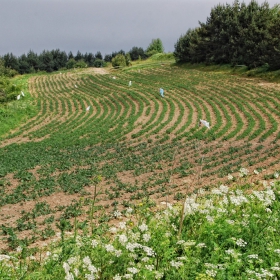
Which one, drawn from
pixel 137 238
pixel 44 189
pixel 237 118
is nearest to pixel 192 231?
pixel 137 238

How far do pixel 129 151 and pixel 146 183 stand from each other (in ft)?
21.0

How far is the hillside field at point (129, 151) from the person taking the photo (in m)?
11.6

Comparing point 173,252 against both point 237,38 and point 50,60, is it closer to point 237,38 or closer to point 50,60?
point 237,38

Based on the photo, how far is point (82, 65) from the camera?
102m

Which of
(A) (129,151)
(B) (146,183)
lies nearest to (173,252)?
(B) (146,183)

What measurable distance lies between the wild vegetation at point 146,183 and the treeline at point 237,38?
4548mm

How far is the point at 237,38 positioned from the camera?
50719 mm

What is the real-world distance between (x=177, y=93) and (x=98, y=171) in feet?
77.4

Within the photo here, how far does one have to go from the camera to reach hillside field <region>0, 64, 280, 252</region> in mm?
11641

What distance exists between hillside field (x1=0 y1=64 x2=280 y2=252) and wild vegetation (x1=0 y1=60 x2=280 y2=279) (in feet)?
0.27

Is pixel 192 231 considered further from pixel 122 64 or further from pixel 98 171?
pixel 122 64

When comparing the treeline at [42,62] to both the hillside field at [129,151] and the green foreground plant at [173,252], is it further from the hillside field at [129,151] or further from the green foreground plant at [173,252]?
the green foreground plant at [173,252]

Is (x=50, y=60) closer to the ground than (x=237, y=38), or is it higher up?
higher up

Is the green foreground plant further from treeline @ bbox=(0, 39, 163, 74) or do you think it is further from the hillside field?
treeline @ bbox=(0, 39, 163, 74)
